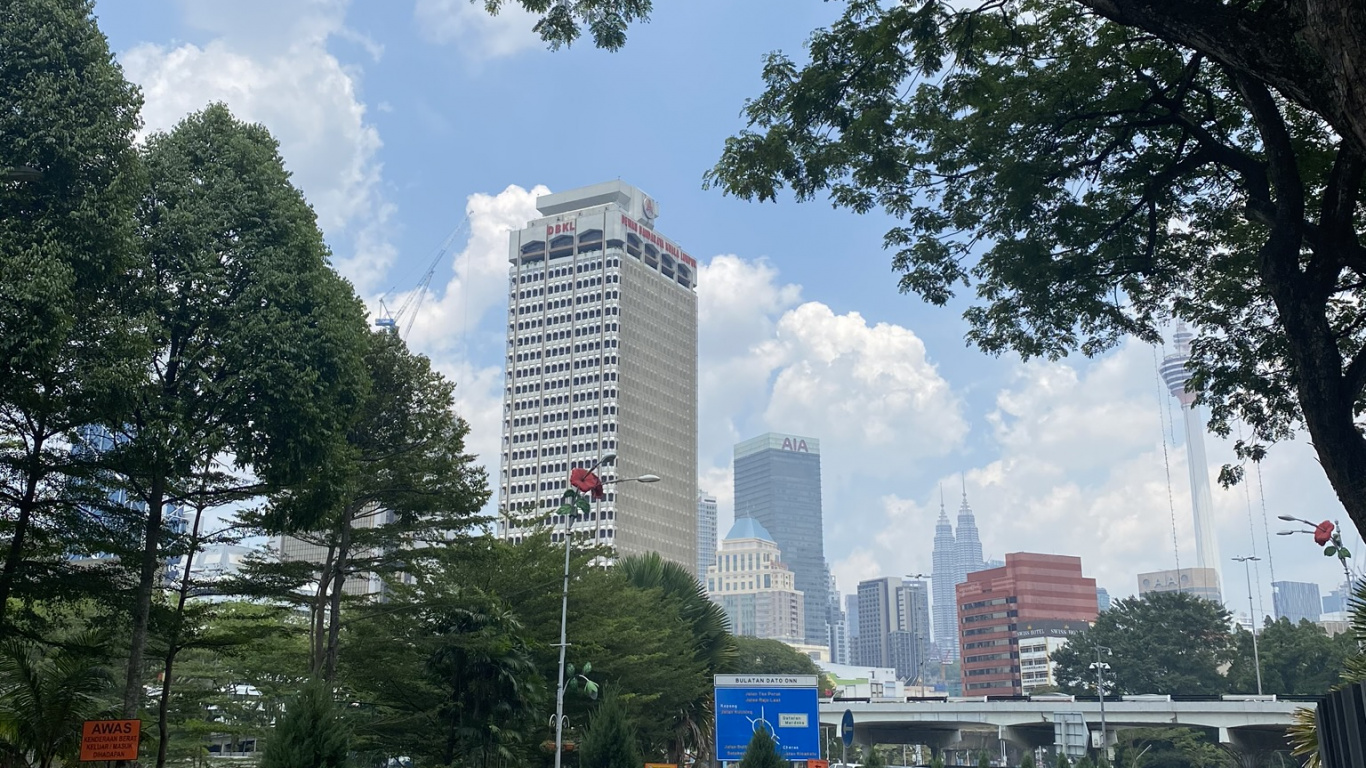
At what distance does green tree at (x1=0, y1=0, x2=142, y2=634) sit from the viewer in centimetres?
1898

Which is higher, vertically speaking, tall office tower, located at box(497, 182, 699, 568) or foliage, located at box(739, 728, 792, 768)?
tall office tower, located at box(497, 182, 699, 568)

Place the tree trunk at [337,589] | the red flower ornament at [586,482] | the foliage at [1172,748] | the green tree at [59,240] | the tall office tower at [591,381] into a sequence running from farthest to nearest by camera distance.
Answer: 1. the tall office tower at [591,381]
2. the foliage at [1172,748]
3. the tree trunk at [337,589]
4. the red flower ornament at [586,482]
5. the green tree at [59,240]

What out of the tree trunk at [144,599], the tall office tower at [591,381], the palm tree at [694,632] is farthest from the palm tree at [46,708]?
the tall office tower at [591,381]

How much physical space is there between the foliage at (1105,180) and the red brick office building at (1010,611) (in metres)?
175

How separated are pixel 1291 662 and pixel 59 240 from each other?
336ft

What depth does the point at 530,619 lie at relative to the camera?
39156mm

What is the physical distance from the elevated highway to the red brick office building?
77387 mm

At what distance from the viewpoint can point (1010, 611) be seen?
615ft

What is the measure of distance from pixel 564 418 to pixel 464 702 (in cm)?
15717

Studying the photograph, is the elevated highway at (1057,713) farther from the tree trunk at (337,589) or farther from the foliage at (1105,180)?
the foliage at (1105,180)

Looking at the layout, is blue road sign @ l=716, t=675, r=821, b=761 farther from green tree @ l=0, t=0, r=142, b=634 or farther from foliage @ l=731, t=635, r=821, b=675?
foliage @ l=731, t=635, r=821, b=675

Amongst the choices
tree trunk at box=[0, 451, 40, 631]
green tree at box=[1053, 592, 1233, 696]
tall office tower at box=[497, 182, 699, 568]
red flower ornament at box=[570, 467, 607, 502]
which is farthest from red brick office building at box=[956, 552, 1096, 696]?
tree trunk at box=[0, 451, 40, 631]

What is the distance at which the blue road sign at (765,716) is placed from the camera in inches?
1273

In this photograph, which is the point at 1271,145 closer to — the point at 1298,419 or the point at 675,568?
the point at 1298,419
